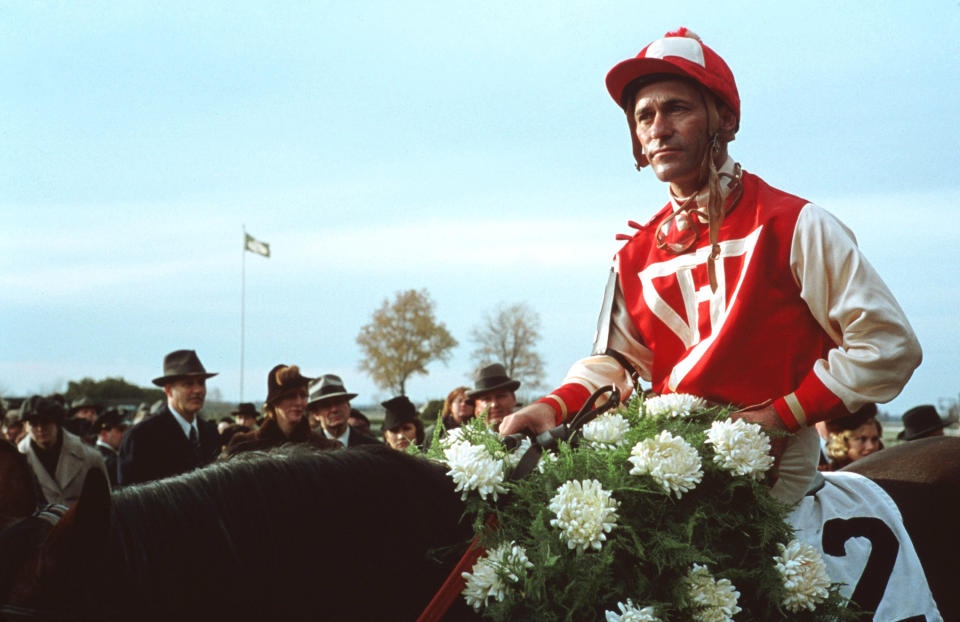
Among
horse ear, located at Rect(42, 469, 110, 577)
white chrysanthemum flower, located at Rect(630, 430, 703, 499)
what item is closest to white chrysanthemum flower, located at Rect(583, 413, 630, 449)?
white chrysanthemum flower, located at Rect(630, 430, 703, 499)

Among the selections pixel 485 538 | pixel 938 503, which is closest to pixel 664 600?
pixel 485 538

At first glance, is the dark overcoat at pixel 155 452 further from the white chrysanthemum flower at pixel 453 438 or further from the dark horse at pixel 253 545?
the dark horse at pixel 253 545

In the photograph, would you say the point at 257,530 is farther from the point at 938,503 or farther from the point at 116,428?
the point at 116,428

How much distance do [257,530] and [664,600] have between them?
0.96 m

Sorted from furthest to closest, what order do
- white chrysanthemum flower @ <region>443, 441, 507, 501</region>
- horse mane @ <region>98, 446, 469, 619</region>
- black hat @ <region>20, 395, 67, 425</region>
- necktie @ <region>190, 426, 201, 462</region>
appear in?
black hat @ <region>20, 395, 67, 425</region>, necktie @ <region>190, 426, 201, 462</region>, white chrysanthemum flower @ <region>443, 441, 507, 501</region>, horse mane @ <region>98, 446, 469, 619</region>

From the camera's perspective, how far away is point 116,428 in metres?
10.9

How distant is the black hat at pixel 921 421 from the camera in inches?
306

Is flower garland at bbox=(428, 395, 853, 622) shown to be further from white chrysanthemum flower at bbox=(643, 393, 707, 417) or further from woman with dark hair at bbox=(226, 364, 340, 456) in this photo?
woman with dark hair at bbox=(226, 364, 340, 456)

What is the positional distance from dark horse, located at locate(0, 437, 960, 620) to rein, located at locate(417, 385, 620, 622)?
6 cm

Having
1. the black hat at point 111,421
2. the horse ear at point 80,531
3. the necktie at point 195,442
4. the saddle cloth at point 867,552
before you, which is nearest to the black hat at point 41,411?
the necktie at point 195,442

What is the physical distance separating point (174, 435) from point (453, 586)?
16.8 ft

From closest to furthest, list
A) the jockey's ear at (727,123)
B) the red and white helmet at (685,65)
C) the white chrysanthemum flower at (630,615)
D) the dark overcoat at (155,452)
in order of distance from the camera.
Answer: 1. the white chrysanthemum flower at (630,615)
2. the red and white helmet at (685,65)
3. the jockey's ear at (727,123)
4. the dark overcoat at (155,452)

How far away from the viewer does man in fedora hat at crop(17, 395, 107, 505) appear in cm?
718

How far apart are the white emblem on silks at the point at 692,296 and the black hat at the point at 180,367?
16.4ft
